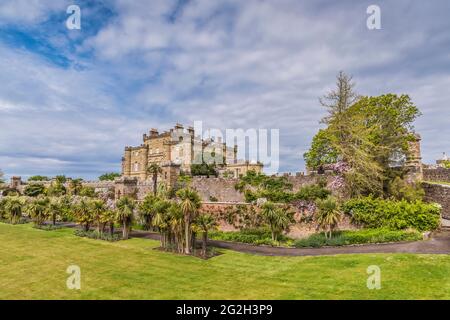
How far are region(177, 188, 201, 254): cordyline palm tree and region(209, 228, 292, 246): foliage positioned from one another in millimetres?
5445

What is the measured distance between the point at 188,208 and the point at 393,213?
15594mm

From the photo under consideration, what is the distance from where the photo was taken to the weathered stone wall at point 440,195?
24984 millimetres

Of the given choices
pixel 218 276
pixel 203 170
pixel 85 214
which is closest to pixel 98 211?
pixel 85 214

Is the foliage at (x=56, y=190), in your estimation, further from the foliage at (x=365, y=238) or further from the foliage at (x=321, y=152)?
the foliage at (x=365, y=238)

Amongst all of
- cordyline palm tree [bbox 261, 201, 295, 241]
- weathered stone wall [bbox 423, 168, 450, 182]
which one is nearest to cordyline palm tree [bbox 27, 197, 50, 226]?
cordyline palm tree [bbox 261, 201, 295, 241]

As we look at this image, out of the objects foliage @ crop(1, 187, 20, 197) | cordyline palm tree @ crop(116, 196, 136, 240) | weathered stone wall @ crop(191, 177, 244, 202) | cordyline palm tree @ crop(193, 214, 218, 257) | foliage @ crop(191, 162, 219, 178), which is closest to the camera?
cordyline palm tree @ crop(193, 214, 218, 257)

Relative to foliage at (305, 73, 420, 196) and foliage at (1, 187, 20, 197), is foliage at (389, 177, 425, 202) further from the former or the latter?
foliage at (1, 187, 20, 197)

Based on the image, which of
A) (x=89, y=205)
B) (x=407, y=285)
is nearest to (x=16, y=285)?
(x=89, y=205)

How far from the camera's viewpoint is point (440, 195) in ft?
84.1

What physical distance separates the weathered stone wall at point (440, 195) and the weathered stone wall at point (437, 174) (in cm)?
521

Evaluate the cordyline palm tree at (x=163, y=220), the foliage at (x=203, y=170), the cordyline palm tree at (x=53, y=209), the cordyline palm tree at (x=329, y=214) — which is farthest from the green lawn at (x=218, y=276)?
the foliage at (x=203, y=170)

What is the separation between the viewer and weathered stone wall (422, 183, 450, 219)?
82.0 feet

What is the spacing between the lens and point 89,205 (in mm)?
27266
